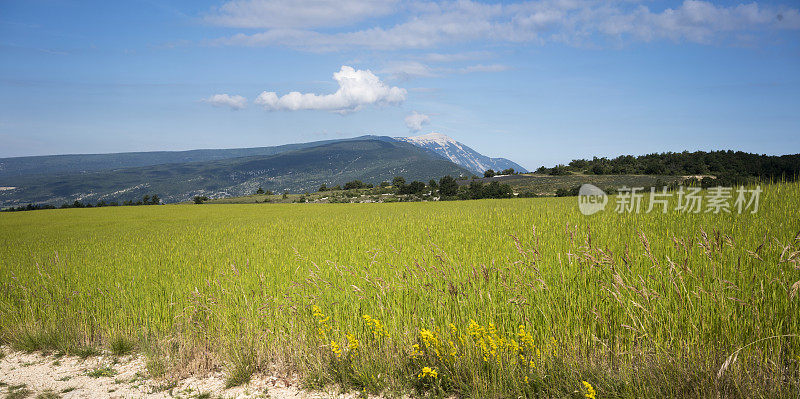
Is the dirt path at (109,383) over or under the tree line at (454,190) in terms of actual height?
under

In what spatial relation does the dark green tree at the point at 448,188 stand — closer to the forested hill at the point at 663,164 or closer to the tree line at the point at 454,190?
the tree line at the point at 454,190

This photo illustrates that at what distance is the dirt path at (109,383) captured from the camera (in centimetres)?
387

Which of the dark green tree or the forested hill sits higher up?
the forested hill

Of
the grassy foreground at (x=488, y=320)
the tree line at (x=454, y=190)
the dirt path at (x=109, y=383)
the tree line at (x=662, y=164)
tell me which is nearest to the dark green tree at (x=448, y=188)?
the tree line at (x=454, y=190)

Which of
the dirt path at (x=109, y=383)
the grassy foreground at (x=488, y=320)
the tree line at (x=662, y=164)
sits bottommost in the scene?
the dirt path at (x=109, y=383)

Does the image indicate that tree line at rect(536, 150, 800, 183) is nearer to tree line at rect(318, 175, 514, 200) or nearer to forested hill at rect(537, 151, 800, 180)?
forested hill at rect(537, 151, 800, 180)

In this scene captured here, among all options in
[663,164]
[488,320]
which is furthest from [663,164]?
[488,320]


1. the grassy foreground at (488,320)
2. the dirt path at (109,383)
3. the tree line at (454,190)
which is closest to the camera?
the grassy foreground at (488,320)

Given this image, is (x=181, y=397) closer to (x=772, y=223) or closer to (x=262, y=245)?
(x=262, y=245)

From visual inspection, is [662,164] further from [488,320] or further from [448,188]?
[488,320]

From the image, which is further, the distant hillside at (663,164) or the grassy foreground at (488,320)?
the distant hillside at (663,164)

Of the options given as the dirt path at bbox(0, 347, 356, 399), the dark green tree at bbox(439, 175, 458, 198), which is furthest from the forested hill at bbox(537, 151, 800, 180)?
the dirt path at bbox(0, 347, 356, 399)

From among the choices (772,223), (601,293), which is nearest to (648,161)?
(772,223)

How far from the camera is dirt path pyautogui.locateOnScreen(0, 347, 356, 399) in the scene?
387cm
